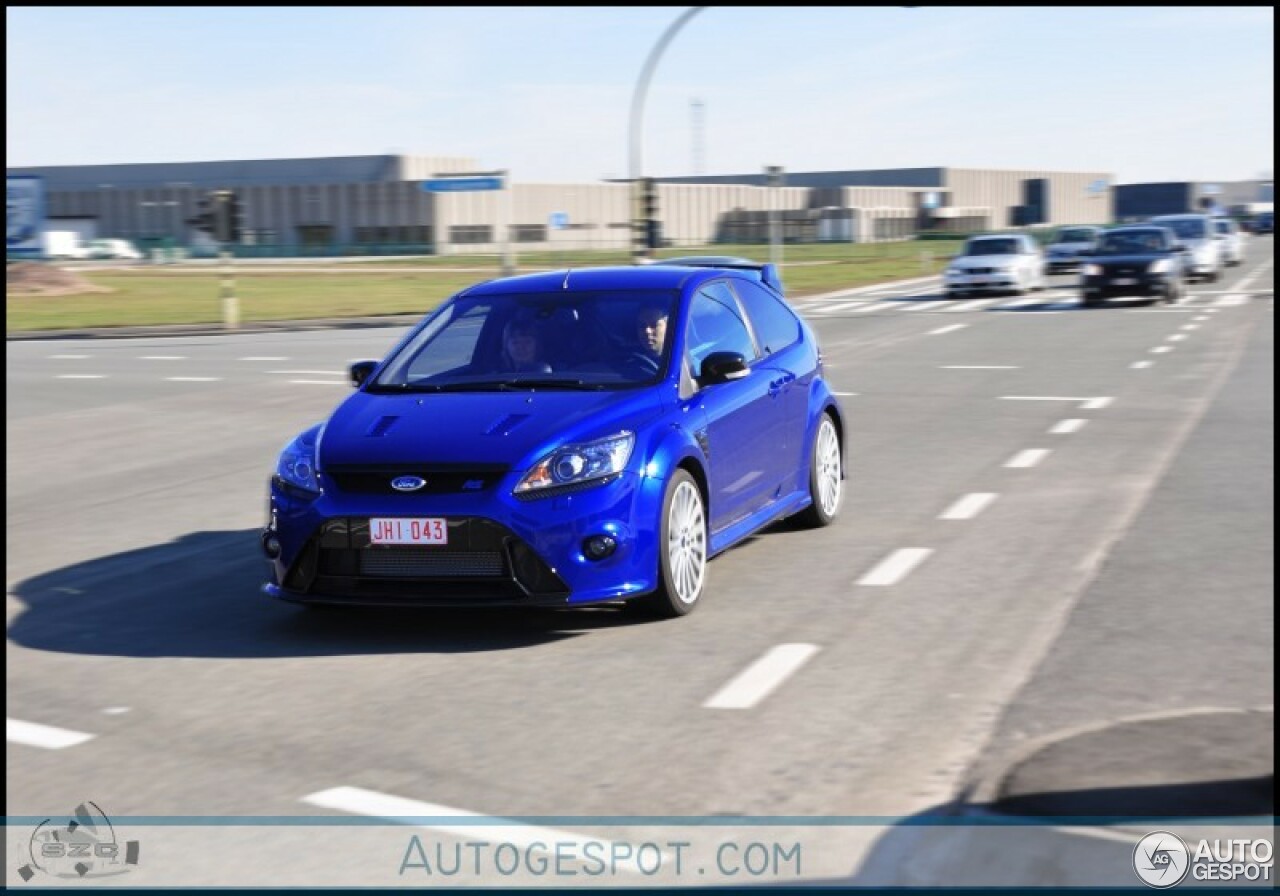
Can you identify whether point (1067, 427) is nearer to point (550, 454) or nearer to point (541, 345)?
point (541, 345)

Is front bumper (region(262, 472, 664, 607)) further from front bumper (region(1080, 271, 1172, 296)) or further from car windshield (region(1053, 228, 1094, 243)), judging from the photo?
car windshield (region(1053, 228, 1094, 243))

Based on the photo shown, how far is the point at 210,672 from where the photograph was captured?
6.61 meters

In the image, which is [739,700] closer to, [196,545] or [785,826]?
[785,826]

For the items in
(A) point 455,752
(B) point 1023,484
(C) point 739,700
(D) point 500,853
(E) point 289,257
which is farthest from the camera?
(E) point 289,257

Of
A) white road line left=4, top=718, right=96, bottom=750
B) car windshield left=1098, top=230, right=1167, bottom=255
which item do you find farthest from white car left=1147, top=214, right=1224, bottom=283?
white road line left=4, top=718, right=96, bottom=750

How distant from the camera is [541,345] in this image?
818cm

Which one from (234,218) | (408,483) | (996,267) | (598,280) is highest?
(234,218)

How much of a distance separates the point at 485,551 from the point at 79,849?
8.23ft

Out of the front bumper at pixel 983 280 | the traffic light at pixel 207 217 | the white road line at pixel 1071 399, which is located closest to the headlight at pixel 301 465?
the white road line at pixel 1071 399

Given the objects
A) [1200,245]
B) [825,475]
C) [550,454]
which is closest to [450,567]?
[550,454]

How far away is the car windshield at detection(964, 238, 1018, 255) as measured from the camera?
40469 mm

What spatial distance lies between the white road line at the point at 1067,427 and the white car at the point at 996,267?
25312 millimetres

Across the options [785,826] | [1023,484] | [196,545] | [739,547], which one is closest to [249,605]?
[196,545]

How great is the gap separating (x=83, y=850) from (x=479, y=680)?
6.60 ft
